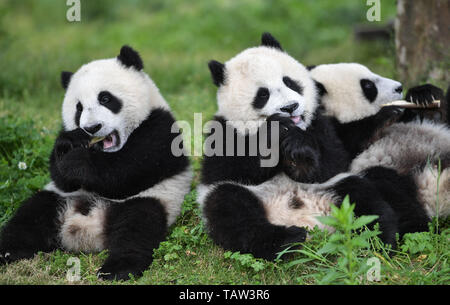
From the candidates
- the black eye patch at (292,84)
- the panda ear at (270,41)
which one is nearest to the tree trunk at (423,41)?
the panda ear at (270,41)

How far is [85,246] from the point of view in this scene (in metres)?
4.32

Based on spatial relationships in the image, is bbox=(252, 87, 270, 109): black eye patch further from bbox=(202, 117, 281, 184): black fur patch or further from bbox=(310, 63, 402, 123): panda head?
bbox=(310, 63, 402, 123): panda head

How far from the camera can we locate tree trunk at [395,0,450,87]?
636cm

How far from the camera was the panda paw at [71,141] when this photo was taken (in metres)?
4.36

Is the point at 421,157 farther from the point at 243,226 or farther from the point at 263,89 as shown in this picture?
the point at 243,226

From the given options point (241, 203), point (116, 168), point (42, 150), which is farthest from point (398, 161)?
point (42, 150)

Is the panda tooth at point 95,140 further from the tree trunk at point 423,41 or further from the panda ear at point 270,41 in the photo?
the tree trunk at point 423,41

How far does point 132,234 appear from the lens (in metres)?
4.03

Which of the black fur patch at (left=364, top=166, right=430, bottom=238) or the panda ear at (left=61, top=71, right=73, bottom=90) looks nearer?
the black fur patch at (left=364, top=166, right=430, bottom=238)

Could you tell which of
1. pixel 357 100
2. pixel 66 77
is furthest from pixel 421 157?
pixel 66 77

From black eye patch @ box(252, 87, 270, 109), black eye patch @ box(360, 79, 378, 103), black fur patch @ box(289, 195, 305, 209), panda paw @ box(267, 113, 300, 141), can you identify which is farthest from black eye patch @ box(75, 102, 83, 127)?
black eye patch @ box(360, 79, 378, 103)

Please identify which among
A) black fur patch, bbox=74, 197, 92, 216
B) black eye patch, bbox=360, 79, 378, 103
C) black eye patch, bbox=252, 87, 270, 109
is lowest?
black fur patch, bbox=74, 197, 92, 216

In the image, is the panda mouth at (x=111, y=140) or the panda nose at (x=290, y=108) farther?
the panda mouth at (x=111, y=140)

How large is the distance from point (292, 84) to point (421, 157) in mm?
1251
